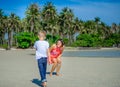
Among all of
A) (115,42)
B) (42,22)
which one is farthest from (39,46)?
(115,42)

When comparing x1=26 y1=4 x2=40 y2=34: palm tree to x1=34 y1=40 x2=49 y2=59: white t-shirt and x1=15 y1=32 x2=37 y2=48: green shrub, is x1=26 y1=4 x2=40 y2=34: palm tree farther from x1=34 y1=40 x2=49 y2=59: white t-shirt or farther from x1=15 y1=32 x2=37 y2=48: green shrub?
x1=34 y1=40 x2=49 y2=59: white t-shirt

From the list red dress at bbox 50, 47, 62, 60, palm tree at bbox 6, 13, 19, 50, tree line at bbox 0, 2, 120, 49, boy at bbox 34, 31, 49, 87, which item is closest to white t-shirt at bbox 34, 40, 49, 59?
boy at bbox 34, 31, 49, 87

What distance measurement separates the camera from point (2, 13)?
102 m

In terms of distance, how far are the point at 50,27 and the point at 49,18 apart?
434 cm

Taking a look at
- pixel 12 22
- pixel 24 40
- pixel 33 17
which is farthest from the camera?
pixel 12 22

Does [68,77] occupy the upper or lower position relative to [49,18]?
lower

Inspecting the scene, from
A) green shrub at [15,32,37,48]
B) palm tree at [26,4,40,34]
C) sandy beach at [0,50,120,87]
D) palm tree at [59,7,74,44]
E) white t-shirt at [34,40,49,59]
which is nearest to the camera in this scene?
white t-shirt at [34,40,49,59]

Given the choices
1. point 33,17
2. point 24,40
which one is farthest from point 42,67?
point 33,17

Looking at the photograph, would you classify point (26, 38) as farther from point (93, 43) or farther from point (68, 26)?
point (93, 43)

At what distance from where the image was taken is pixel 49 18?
95.1 metres

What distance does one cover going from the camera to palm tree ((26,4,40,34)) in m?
90.8

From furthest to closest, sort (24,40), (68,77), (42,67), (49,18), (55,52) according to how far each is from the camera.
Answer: (49,18) → (24,40) → (55,52) → (68,77) → (42,67)

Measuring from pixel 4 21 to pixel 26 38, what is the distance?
21308 millimetres

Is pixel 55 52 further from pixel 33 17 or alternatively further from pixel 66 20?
pixel 66 20
